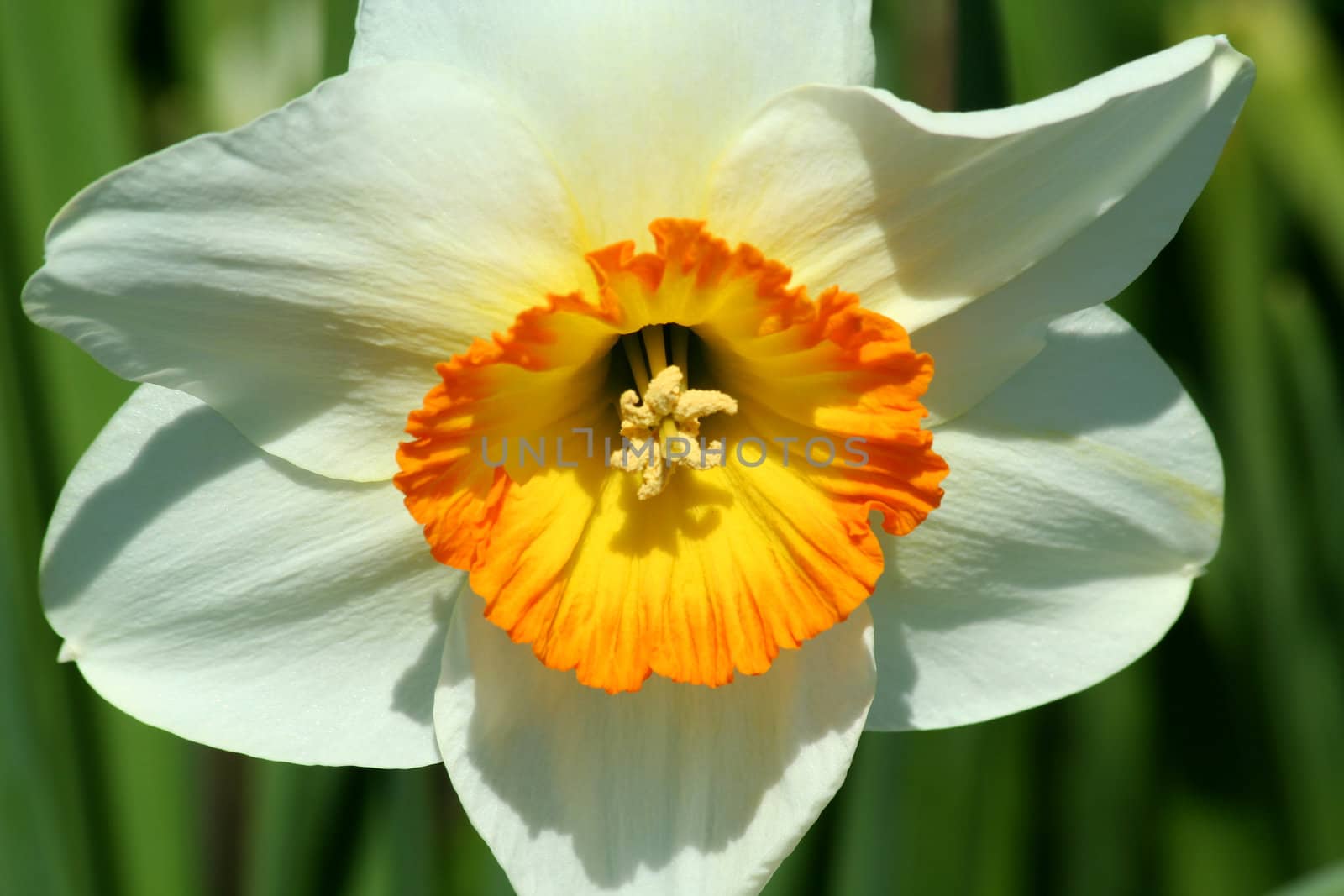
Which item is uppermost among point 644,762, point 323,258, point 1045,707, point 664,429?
point 323,258

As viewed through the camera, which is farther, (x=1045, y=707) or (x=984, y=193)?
(x=1045, y=707)

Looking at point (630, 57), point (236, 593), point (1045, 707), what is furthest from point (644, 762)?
point (1045, 707)

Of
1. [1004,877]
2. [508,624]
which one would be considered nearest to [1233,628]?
[1004,877]

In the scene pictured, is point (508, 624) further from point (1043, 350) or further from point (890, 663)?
point (1043, 350)

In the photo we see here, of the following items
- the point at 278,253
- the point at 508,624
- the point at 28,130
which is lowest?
the point at 508,624

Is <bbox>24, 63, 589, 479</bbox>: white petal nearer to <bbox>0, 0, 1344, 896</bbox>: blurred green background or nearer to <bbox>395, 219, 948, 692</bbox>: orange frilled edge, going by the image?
<bbox>395, 219, 948, 692</bbox>: orange frilled edge

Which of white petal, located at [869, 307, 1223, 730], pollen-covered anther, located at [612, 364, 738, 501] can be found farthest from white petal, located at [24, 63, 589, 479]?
white petal, located at [869, 307, 1223, 730]

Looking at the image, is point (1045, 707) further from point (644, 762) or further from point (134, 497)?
point (134, 497)
